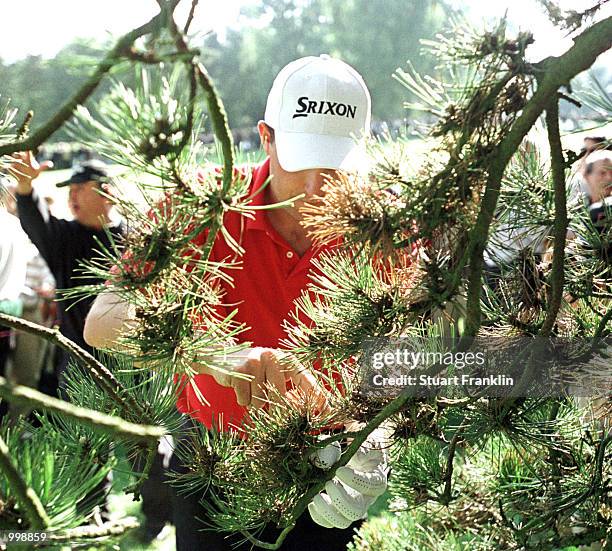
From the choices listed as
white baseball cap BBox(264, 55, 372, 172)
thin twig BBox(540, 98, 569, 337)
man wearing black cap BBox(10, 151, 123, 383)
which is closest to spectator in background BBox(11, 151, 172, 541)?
man wearing black cap BBox(10, 151, 123, 383)

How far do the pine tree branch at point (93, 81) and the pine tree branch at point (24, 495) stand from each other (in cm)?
17

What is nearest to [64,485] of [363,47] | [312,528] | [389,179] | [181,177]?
[181,177]

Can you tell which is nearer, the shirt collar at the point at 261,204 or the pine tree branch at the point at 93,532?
the pine tree branch at the point at 93,532

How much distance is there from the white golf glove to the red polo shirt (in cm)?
27

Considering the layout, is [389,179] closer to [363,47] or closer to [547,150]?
[547,150]

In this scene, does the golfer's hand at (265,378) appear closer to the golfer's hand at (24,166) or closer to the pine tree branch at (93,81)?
the golfer's hand at (24,166)

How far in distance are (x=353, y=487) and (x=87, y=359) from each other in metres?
0.39

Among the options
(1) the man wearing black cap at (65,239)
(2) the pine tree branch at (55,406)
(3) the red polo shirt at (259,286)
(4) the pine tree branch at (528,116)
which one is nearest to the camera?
(2) the pine tree branch at (55,406)

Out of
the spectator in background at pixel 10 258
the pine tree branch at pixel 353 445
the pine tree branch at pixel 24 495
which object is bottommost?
the pine tree branch at pixel 353 445

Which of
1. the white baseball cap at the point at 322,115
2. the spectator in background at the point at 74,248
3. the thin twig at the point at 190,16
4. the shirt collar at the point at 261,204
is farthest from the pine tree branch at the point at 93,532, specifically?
the spectator in background at the point at 74,248

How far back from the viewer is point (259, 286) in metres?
1.33

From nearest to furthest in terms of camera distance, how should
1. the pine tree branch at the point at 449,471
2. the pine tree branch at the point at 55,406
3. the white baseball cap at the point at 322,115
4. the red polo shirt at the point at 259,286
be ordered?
the pine tree branch at the point at 55,406 → the pine tree branch at the point at 449,471 → the white baseball cap at the point at 322,115 → the red polo shirt at the point at 259,286

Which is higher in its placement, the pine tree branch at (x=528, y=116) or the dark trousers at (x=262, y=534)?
the pine tree branch at (x=528, y=116)

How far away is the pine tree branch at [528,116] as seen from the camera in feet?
2.01
